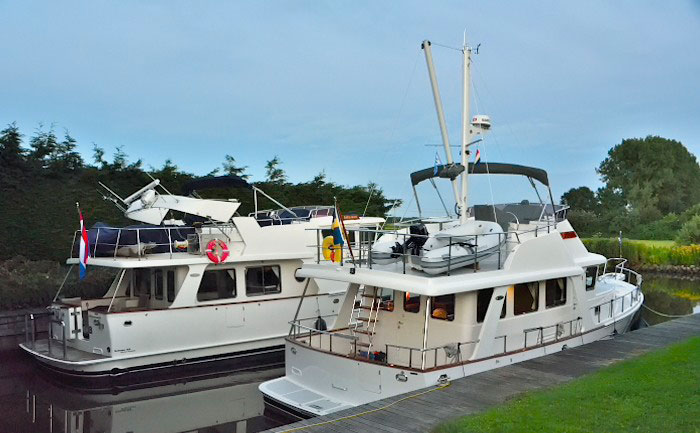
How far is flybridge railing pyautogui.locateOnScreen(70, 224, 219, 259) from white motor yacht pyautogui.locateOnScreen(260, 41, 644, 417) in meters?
4.99

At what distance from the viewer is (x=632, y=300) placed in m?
17.7

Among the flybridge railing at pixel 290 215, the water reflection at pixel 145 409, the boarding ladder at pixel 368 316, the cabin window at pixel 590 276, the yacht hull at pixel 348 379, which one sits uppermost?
the flybridge railing at pixel 290 215

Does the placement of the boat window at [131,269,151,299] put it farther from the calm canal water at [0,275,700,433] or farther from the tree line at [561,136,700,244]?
the tree line at [561,136,700,244]

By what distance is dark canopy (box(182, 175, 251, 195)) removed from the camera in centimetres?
1850

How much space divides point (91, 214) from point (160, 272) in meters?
10.4

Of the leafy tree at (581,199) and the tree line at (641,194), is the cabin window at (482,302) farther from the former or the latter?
the leafy tree at (581,199)

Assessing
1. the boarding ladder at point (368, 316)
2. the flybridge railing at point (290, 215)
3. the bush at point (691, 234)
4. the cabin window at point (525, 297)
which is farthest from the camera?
the bush at point (691, 234)

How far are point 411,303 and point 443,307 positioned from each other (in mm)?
618

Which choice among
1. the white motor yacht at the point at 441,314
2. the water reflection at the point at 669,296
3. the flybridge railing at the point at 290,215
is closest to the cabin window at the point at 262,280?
the flybridge railing at the point at 290,215

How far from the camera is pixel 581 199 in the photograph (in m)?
61.0

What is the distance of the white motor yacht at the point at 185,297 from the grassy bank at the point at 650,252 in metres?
24.5

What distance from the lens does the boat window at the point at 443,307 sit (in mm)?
11570

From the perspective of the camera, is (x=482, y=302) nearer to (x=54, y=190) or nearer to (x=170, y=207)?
(x=170, y=207)

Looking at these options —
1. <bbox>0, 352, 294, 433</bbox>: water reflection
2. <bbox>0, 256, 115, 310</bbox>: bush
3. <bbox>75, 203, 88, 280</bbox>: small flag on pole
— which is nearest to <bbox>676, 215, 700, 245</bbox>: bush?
<bbox>0, 352, 294, 433</bbox>: water reflection
